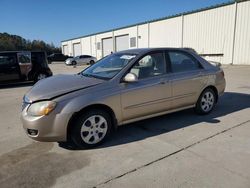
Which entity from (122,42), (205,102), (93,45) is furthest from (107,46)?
(205,102)

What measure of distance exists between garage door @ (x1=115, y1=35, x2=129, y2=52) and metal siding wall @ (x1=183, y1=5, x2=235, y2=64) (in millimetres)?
11696

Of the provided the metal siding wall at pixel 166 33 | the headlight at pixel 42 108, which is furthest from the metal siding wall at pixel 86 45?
the headlight at pixel 42 108

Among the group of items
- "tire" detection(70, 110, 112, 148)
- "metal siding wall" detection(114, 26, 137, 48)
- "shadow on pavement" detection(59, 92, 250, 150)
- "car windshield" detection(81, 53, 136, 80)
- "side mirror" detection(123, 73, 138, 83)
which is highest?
"metal siding wall" detection(114, 26, 137, 48)

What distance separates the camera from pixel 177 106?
516 cm

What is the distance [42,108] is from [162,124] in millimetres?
2524

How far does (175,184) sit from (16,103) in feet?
21.1

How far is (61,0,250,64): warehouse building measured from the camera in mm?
21094

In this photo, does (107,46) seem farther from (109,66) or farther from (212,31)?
(109,66)

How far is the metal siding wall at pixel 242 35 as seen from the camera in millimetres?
20531

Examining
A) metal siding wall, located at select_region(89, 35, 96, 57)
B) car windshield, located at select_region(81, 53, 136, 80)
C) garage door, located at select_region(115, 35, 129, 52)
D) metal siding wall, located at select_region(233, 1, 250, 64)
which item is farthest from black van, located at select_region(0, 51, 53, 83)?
metal siding wall, located at select_region(89, 35, 96, 57)

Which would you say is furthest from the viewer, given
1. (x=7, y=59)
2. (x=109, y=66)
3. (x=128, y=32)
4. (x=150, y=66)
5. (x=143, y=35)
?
(x=128, y=32)

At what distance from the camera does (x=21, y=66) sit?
11586 mm

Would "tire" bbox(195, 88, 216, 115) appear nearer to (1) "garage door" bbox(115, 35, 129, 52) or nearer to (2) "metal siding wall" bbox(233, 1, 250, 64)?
(2) "metal siding wall" bbox(233, 1, 250, 64)

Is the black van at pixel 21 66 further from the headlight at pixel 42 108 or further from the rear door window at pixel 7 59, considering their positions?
the headlight at pixel 42 108
